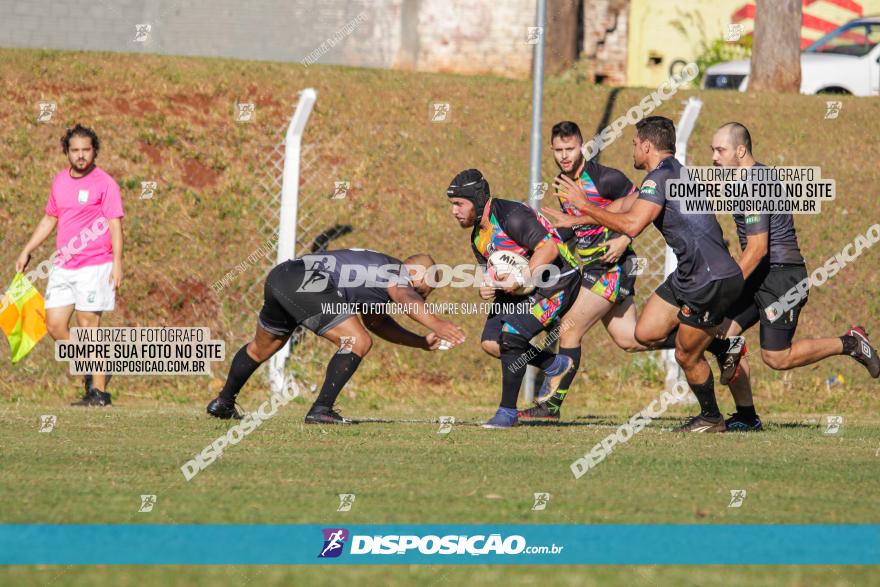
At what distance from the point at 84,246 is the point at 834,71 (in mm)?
14592

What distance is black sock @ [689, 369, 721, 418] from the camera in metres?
8.88

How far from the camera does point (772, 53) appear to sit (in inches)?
781

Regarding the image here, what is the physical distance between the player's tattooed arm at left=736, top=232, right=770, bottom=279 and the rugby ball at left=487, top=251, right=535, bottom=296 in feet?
5.00

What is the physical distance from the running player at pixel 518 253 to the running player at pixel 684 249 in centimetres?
31

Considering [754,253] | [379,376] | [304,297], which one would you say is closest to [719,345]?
[754,253]

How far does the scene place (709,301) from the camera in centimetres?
841

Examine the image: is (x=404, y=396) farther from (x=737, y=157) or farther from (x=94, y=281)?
(x=737, y=157)

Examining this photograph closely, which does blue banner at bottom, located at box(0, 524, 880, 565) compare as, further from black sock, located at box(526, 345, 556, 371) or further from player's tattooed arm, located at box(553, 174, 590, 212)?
black sock, located at box(526, 345, 556, 371)

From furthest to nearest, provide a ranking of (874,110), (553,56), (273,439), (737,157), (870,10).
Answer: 1. (870,10)
2. (553,56)
3. (874,110)
4. (737,157)
5. (273,439)

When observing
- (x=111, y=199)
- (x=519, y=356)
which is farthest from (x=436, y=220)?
(x=519, y=356)

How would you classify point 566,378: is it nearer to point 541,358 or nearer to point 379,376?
point 541,358

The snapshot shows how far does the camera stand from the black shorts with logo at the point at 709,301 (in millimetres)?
8398

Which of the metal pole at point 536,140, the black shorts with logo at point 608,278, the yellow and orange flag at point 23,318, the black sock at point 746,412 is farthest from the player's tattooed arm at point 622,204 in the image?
the yellow and orange flag at point 23,318

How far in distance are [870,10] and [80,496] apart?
24.8 metres
